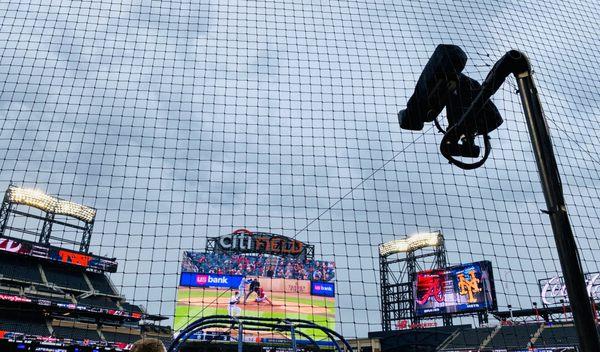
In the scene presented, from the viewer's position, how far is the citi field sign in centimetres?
2802

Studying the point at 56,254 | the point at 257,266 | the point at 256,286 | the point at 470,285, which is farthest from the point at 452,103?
the point at 56,254

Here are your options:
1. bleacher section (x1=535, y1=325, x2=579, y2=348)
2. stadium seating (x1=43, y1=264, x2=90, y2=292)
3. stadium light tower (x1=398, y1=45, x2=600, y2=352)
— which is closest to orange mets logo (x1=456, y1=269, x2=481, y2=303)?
bleacher section (x1=535, y1=325, x2=579, y2=348)

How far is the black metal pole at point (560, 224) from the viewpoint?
165 centimetres

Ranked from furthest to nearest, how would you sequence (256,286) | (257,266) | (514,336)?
(257,266), (256,286), (514,336)

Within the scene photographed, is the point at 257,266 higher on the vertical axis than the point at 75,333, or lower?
higher

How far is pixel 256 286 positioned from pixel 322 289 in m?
4.00

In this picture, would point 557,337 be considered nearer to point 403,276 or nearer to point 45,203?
point 403,276

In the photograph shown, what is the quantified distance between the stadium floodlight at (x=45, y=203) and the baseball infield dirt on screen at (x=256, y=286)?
812 centimetres

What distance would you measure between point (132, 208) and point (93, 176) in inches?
36.6

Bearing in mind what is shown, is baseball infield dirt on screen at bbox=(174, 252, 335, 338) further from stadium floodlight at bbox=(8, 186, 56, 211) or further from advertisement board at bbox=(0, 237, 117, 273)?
stadium floodlight at bbox=(8, 186, 56, 211)

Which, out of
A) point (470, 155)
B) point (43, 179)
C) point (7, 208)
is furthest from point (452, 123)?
point (7, 208)

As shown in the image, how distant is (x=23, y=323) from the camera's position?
21516mm

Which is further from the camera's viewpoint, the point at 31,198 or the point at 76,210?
the point at 76,210

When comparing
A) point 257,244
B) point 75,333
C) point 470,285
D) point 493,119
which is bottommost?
point 493,119
